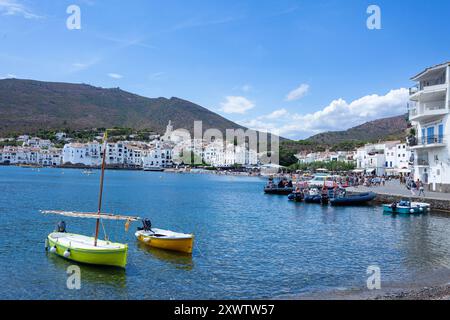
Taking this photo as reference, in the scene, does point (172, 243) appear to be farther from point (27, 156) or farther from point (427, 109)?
point (27, 156)

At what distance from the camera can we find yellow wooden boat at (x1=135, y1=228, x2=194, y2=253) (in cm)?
2155

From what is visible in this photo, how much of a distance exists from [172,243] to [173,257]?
99 cm

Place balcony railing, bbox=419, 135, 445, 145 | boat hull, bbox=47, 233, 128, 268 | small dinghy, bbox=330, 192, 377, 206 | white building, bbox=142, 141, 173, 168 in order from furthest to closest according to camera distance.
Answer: white building, bbox=142, 141, 173, 168, small dinghy, bbox=330, 192, 377, 206, balcony railing, bbox=419, 135, 445, 145, boat hull, bbox=47, 233, 128, 268

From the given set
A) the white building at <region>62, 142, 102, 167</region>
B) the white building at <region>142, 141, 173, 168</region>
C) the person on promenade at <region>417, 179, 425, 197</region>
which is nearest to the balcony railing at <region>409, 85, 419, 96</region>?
the person on promenade at <region>417, 179, 425, 197</region>

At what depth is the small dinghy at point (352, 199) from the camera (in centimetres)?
4553

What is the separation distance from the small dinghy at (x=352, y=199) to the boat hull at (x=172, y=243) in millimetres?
27176

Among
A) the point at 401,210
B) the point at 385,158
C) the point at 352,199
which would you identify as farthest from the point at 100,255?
the point at 385,158

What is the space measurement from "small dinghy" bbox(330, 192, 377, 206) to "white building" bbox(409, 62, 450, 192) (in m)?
6.26

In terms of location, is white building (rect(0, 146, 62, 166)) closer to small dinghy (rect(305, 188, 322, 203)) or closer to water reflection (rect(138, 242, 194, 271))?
small dinghy (rect(305, 188, 322, 203))
